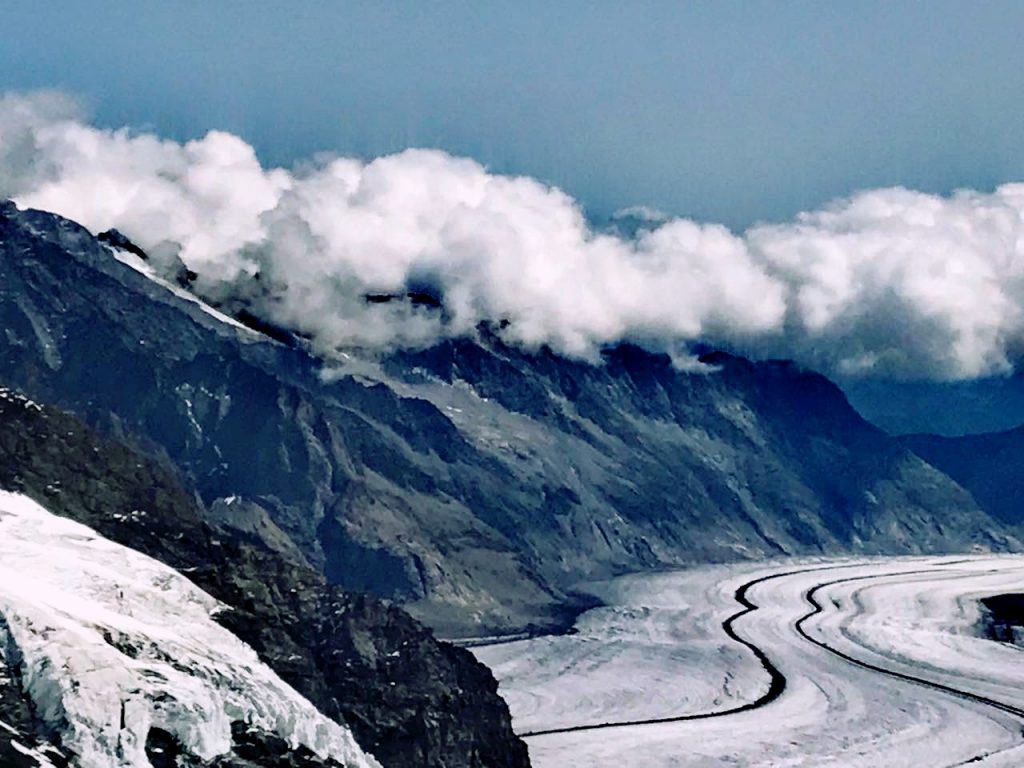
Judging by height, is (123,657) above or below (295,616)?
below

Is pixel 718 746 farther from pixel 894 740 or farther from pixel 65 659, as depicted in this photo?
pixel 65 659

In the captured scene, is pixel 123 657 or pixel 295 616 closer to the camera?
pixel 123 657

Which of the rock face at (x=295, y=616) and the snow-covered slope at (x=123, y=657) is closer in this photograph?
the snow-covered slope at (x=123, y=657)

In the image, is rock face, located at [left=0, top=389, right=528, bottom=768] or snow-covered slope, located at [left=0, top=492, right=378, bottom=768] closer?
snow-covered slope, located at [left=0, top=492, right=378, bottom=768]

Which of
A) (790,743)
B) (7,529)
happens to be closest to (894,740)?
(790,743)
